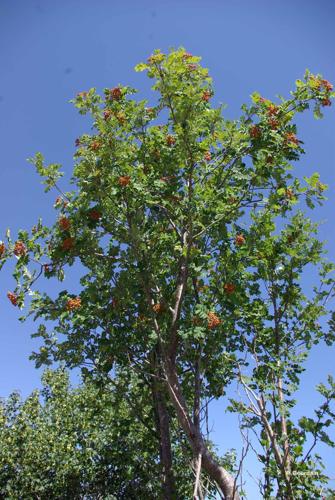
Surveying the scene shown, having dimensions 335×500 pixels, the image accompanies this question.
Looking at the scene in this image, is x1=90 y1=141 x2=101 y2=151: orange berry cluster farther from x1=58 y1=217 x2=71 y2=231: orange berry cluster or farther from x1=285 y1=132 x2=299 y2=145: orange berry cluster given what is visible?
x1=285 y1=132 x2=299 y2=145: orange berry cluster

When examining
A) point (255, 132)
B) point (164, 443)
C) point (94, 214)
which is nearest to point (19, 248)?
point (94, 214)

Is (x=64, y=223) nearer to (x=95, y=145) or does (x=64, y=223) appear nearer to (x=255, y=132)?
(x=95, y=145)

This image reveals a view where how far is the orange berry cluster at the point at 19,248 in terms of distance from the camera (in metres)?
6.83

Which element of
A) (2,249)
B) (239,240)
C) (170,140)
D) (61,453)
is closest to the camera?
(2,249)

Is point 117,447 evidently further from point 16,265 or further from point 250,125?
point 250,125

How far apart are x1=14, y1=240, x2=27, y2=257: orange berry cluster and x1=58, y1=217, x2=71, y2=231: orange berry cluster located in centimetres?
72

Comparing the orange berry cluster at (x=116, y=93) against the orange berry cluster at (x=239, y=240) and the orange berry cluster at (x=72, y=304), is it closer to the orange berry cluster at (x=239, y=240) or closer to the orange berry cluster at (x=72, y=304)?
the orange berry cluster at (x=239, y=240)

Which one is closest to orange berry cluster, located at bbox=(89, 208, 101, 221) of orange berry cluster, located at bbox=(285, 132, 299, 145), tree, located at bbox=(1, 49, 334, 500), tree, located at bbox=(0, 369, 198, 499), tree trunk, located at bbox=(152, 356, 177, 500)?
tree, located at bbox=(1, 49, 334, 500)

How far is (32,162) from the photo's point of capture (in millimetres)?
7449

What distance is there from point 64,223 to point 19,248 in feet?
2.86

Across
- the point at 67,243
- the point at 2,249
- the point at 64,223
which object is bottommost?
the point at 2,249

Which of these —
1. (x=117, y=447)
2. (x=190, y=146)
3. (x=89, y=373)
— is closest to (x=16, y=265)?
(x=89, y=373)

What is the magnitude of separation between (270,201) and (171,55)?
280 centimetres

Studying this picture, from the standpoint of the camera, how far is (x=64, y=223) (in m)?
7.27
